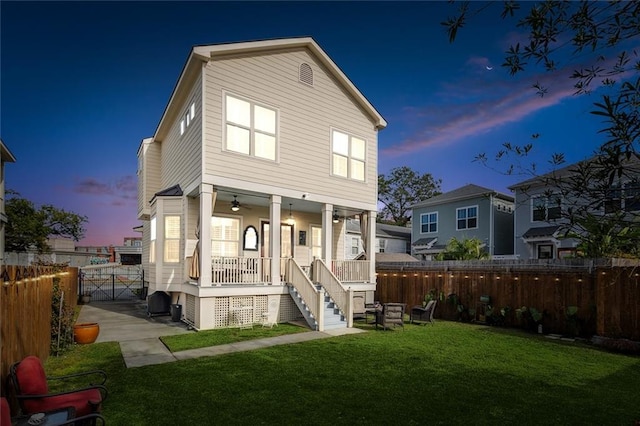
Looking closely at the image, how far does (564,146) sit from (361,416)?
4338 mm

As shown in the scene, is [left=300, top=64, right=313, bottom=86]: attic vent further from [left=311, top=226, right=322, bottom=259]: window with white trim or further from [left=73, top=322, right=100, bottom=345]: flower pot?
[left=73, top=322, right=100, bottom=345]: flower pot

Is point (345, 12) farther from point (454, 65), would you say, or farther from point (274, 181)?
point (274, 181)

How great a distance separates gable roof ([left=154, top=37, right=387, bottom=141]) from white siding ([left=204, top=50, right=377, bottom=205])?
0.76 ft

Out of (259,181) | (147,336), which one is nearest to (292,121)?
(259,181)

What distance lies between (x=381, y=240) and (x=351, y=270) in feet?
62.6

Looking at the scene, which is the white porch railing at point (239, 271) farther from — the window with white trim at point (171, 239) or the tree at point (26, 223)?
the tree at point (26, 223)

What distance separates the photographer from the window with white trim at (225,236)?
13.7 metres

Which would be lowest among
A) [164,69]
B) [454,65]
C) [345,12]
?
[454,65]

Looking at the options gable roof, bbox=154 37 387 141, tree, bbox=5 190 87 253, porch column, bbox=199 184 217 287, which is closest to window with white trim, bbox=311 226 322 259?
gable roof, bbox=154 37 387 141

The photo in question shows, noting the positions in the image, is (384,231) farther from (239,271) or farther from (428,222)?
(239,271)

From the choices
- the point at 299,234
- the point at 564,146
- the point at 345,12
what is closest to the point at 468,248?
the point at 299,234

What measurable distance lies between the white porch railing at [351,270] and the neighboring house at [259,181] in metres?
0.04

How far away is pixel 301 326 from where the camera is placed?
1149cm

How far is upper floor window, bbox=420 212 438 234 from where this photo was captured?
29.3 m
